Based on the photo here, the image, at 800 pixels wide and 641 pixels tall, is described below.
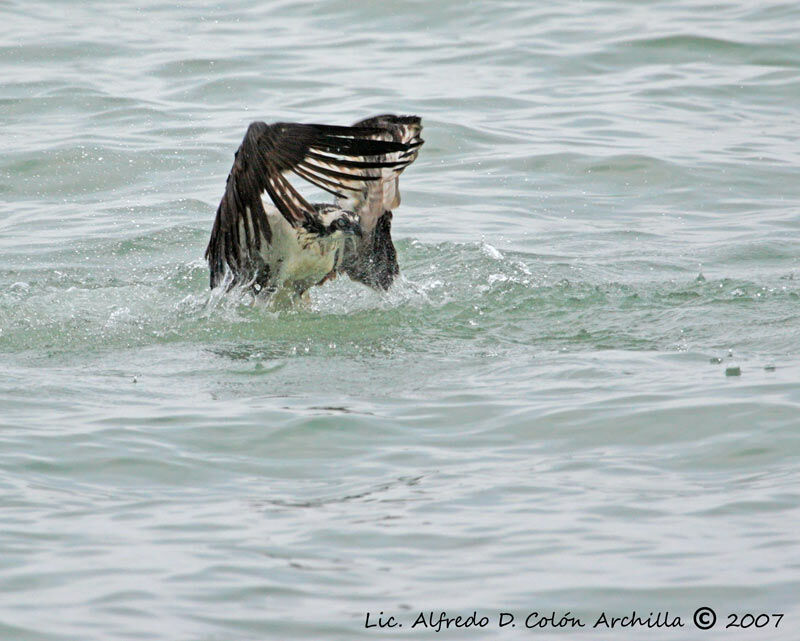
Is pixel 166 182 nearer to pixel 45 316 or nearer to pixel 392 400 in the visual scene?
pixel 45 316

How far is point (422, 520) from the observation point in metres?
4.59

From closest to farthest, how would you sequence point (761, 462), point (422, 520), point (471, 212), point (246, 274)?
point (422, 520)
point (761, 462)
point (246, 274)
point (471, 212)

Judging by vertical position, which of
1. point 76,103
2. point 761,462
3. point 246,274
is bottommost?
point 761,462

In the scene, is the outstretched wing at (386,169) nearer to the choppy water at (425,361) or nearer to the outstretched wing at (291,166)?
the outstretched wing at (291,166)

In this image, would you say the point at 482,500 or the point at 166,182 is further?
the point at 166,182

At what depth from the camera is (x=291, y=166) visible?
20.9 ft

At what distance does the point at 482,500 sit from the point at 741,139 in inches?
296

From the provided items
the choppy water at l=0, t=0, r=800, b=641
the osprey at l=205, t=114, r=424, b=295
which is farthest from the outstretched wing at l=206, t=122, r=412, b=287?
the choppy water at l=0, t=0, r=800, b=641

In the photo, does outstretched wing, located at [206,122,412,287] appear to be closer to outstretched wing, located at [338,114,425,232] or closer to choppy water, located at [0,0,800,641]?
outstretched wing, located at [338,114,425,232]

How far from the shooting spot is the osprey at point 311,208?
634 cm

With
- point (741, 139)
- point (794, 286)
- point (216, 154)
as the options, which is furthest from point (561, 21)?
point (794, 286)

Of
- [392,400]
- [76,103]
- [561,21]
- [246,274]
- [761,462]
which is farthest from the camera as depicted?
[561,21]

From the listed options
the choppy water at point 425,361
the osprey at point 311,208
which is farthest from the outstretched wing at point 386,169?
the choppy water at point 425,361

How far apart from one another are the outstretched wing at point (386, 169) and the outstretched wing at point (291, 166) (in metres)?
0.02
